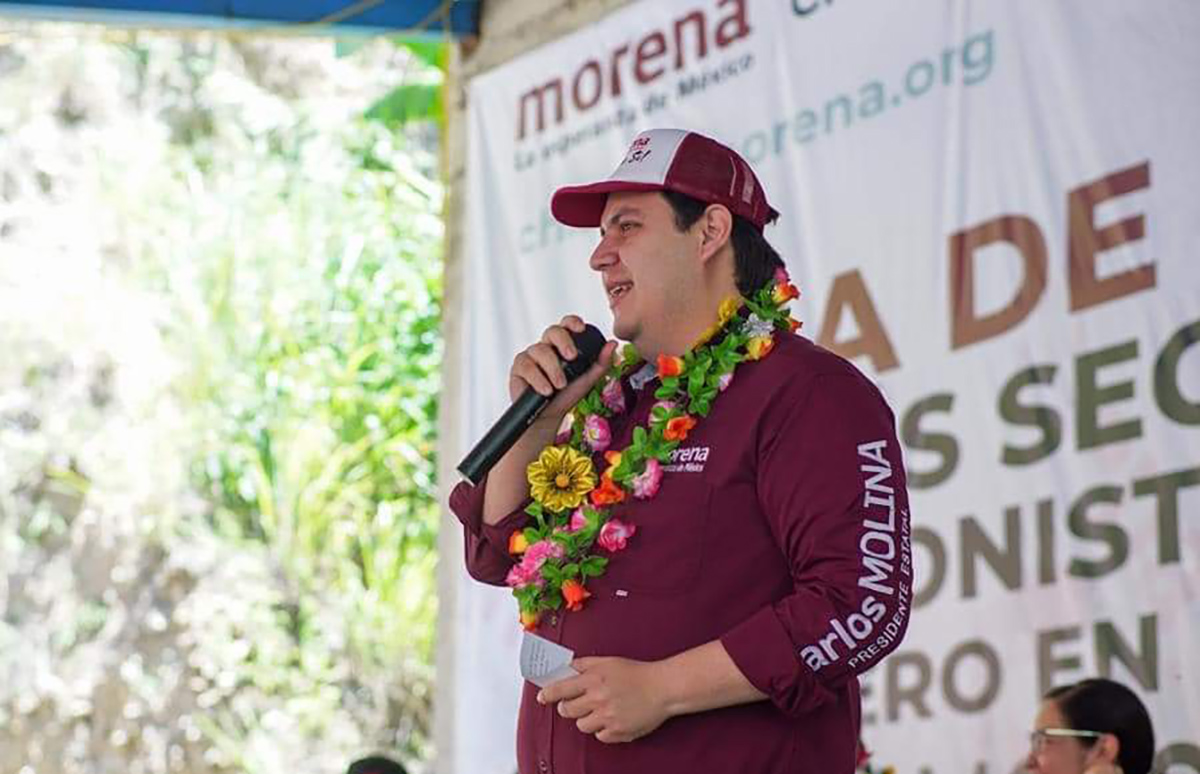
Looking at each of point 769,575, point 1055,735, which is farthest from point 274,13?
point 769,575

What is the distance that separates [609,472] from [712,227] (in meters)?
0.33

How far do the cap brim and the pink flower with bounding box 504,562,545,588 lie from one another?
0.46m

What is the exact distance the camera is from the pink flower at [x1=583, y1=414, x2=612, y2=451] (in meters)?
2.50

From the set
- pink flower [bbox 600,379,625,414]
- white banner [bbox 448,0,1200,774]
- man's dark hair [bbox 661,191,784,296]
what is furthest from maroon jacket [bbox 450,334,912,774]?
white banner [bbox 448,0,1200,774]

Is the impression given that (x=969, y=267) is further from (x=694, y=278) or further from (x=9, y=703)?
(x=9, y=703)

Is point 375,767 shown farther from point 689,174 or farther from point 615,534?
point 689,174

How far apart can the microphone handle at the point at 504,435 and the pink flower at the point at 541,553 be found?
0.12 meters

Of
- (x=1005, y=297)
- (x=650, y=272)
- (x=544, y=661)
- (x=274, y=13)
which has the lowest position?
(x=544, y=661)

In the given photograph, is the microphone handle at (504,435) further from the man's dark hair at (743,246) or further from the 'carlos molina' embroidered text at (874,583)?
the 'carlos molina' embroidered text at (874,583)

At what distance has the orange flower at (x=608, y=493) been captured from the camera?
2.37 meters

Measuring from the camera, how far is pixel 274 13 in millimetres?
6086

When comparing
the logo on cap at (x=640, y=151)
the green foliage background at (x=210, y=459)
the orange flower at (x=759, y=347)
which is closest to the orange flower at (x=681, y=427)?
the orange flower at (x=759, y=347)

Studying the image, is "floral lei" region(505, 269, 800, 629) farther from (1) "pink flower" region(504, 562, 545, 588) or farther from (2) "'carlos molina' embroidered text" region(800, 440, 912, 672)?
(2) "'carlos molina' embroidered text" region(800, 440, 912, 672)

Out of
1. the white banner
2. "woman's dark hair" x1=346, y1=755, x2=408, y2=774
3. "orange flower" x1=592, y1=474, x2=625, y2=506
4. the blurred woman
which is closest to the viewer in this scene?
"orange flower" x1=592, y1=474, x2=625, y2=506
